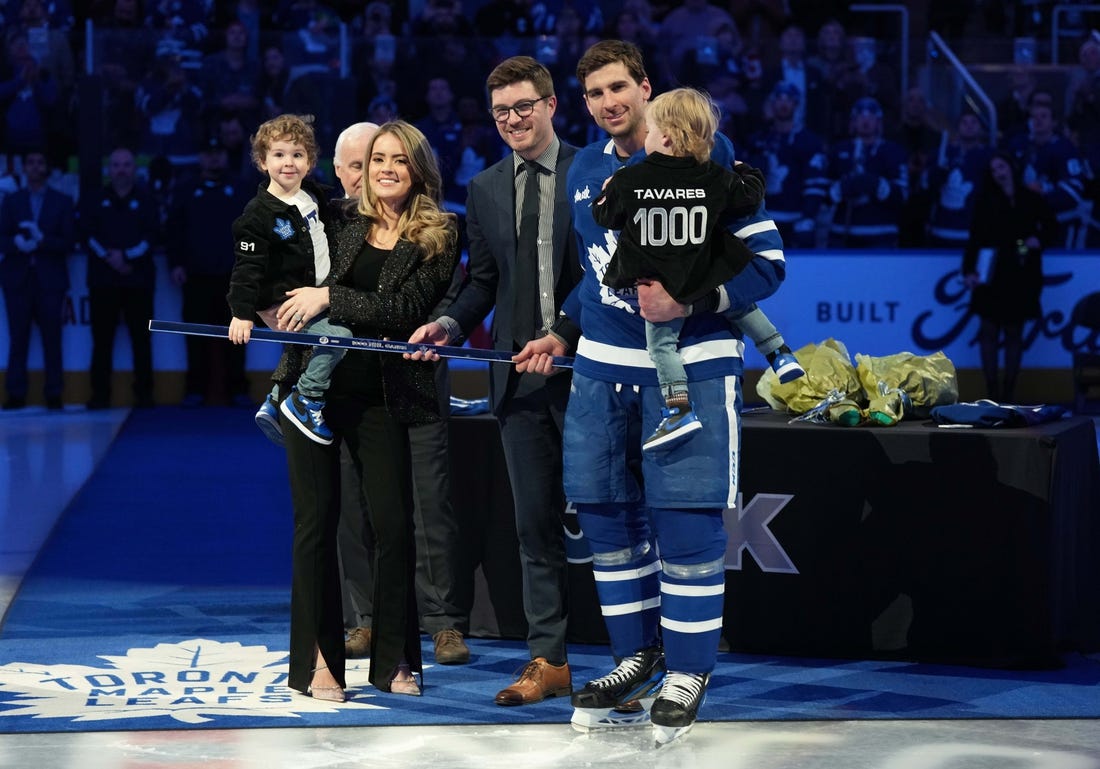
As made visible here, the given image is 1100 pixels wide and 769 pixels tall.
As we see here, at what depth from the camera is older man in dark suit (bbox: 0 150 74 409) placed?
45.3 ft

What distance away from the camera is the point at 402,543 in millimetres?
5410

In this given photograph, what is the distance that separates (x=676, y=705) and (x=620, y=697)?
A: 0.92ft

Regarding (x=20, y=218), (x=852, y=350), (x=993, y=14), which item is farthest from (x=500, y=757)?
(x=993, y=14)

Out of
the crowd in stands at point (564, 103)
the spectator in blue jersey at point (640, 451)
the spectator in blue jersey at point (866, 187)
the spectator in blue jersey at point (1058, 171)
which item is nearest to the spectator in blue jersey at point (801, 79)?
the crowd in stands at point (564, 103)

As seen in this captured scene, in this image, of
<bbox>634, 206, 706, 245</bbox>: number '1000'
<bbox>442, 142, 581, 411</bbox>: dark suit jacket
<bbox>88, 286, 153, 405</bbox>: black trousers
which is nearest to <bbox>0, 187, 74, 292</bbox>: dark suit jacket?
<bbox>88, 286, 153, 405</bbox>: black trousers

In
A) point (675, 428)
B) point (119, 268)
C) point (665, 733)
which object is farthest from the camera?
point (119, 268)

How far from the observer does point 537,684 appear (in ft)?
17.8

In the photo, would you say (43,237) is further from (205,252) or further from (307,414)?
(307,414)

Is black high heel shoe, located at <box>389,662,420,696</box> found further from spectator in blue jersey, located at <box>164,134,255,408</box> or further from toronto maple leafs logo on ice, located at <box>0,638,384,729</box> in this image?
spectator in blue jersey, located at <box>164,134,255,408</box>

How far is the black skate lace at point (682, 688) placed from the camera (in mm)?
4938

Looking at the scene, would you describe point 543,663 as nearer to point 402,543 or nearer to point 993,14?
point 402,543

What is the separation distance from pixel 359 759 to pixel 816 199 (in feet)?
34.0

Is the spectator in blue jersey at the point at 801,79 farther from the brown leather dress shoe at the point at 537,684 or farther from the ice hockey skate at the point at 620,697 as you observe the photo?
the ice hockey skate at the point at 620,697

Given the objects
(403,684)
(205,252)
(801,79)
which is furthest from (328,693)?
(801,79)
